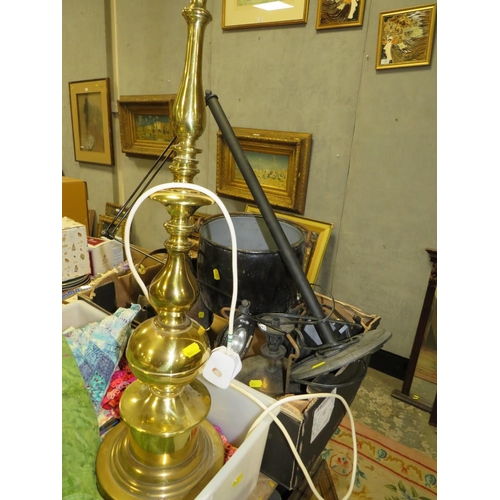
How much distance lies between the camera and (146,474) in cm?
43

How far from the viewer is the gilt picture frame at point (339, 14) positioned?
51.6 inches

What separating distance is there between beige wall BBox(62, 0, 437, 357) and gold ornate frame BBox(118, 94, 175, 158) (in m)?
0.12

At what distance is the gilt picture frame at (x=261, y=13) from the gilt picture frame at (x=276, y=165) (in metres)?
0.45

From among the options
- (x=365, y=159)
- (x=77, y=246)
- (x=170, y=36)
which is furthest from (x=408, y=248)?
(x=170, y=36)

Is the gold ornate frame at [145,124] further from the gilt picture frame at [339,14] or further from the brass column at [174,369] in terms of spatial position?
the brass column at [174,369]

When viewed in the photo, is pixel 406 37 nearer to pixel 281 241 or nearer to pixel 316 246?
pixel 316 246

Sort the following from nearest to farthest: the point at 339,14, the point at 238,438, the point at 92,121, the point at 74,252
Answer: the point at 238,438, the point at 74,252, the point at 339,14, the point at 92,121

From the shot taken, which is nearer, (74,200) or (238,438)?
(238,438)

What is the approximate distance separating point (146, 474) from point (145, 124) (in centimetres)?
199

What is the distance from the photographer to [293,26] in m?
1.45

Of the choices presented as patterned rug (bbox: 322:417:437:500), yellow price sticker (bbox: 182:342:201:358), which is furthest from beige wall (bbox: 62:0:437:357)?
yellow price sticker (bbox: 182:342:201:358)

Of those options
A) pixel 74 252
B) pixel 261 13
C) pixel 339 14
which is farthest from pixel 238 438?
pixel 261 13

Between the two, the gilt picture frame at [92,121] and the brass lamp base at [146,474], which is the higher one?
the gilt picture frame at [92,121]

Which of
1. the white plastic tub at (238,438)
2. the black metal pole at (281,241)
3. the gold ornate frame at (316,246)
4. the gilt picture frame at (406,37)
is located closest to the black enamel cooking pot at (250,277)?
the black metal pole at (281,241)
